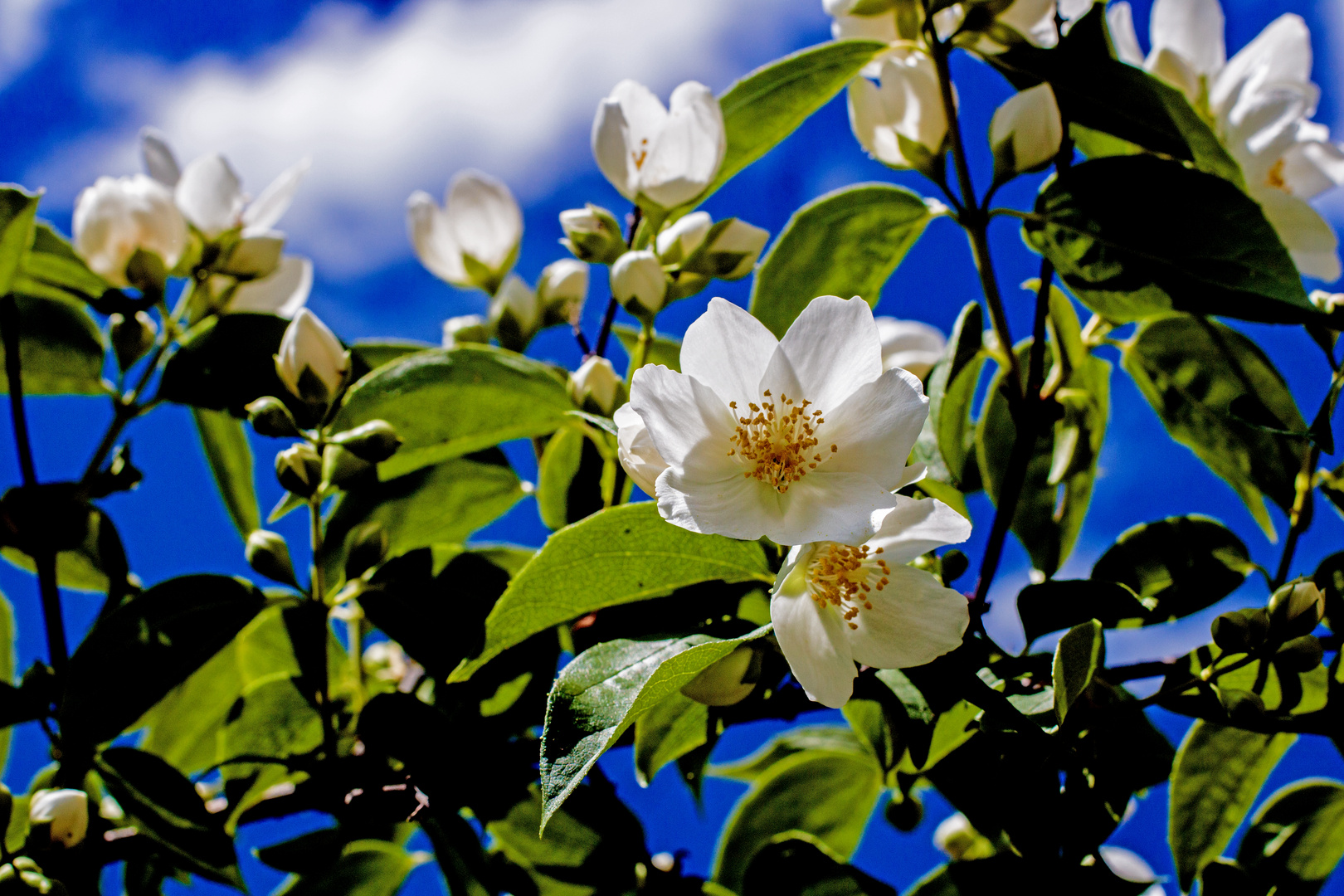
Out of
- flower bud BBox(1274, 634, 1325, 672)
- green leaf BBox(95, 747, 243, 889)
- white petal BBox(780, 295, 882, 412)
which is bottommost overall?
green leaf BBox(95, 747, 243, 889)

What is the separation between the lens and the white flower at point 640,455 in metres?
0.88

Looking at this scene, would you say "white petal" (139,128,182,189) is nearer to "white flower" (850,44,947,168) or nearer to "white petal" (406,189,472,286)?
"white petal" (406,189,472,286)

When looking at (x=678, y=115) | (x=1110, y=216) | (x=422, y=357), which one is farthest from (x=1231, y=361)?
(x=422, y=357)

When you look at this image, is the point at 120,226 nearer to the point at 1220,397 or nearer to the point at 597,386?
the point at 597,386

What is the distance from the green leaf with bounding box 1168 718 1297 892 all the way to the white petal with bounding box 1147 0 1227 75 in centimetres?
88

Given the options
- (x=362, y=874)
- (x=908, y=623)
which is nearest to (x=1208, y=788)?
(x=908, y=623)

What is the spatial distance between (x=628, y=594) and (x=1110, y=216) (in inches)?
27.8

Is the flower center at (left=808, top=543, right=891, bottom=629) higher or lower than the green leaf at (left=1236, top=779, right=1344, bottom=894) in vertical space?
higher

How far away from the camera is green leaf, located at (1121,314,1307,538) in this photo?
1255 mm

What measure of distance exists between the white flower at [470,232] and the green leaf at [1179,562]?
0.99 meters

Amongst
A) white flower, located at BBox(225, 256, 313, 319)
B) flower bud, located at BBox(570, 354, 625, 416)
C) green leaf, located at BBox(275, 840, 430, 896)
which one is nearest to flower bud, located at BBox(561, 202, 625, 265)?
flower bud, located at BBox(570, 354, 625, 416)

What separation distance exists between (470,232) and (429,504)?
0.48 m

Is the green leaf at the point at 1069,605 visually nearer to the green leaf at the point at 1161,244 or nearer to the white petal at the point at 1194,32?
the green leaf at the point at 1161,244

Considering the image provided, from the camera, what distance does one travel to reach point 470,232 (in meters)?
1.59
